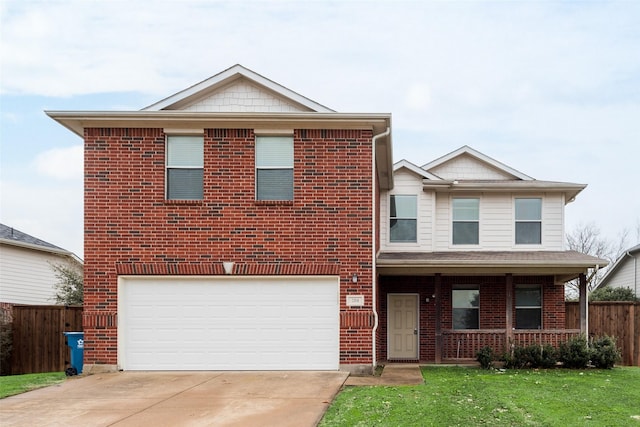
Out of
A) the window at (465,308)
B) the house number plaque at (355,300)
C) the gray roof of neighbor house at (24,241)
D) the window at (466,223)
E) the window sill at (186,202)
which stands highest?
the window sill at (186,202)

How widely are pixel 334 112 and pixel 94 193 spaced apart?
5508 mm

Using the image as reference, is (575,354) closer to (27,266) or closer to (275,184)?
(275,184)

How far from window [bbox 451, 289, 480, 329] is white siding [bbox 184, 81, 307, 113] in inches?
322

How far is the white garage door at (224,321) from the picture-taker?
14516mm

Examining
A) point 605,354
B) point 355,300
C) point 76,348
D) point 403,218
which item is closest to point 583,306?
point 605,354

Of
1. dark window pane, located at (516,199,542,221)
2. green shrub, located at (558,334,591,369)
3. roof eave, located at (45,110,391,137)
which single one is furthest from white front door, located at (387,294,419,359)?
roof eave, located at (45,110,391,137)

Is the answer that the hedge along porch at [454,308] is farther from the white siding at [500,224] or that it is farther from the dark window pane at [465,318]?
the white siding at [500,224]

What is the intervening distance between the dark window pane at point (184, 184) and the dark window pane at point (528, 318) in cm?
1046

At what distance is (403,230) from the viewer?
65.6ft

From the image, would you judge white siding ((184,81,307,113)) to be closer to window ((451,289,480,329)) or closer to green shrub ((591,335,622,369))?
window ((451,289,480,329))

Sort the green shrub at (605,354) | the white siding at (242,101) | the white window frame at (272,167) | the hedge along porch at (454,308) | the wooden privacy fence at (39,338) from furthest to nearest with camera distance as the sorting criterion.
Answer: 1. the hedge along porch at (454,308)
2. the wooden privacy fence at (39,338)
3. the green shrub at (605,354)
4. the white siding at (242,101)
5. the white window frame at (272,167)

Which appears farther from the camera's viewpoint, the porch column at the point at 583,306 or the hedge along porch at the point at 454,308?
the hedge along porch at the point at 454,308

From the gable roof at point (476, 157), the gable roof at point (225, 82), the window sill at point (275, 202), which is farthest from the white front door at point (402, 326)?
the gable roof at point (225, 82)

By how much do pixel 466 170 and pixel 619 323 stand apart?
649 centimetres
